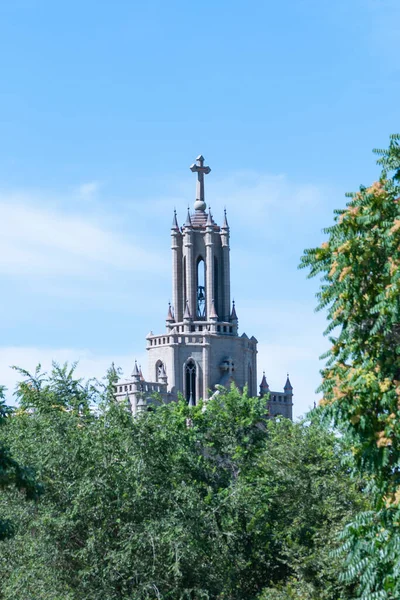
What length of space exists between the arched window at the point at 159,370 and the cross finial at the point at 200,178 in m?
17.1

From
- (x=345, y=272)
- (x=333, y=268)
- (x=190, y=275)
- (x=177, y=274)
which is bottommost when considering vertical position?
(x=345, y=272)

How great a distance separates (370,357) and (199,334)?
328 feet

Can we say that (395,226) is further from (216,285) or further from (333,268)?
(216,285)

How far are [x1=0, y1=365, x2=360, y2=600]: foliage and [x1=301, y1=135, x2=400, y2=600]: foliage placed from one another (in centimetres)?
1040

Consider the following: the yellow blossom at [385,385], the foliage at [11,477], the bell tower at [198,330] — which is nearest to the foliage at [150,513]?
→ the foliage at [11,477]

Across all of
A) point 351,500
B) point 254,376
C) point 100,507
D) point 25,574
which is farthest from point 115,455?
point 254,376

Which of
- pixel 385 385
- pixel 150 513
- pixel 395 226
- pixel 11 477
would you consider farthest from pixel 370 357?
pixel 150 513

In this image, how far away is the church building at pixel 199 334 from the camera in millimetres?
118500

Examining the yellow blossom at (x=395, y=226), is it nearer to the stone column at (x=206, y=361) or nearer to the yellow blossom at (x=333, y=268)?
the yellow blossom at (x=333, y=268)

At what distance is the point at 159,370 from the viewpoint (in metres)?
121

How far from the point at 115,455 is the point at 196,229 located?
293ft

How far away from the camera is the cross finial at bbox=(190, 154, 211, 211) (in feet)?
403

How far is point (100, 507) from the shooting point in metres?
33.9

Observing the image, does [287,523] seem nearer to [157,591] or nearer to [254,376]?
[157,591]
